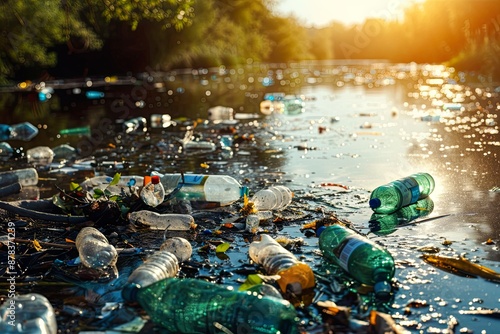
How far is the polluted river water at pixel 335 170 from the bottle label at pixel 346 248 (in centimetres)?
9

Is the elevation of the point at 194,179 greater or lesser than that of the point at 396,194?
greater

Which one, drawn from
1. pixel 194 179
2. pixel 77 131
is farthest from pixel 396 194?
pixel 77 131

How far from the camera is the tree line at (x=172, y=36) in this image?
771 inches

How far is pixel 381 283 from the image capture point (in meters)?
3.53

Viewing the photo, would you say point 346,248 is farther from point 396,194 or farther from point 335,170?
point 335,170

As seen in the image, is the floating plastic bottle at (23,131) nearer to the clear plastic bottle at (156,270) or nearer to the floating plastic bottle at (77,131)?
the floating plastic bottle at (77,131)

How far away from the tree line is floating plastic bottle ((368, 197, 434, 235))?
623 cm

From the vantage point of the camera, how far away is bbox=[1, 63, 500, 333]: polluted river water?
3582 millimetres

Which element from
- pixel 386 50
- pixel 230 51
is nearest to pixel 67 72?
pixel 230 51

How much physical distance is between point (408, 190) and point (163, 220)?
81.9 inches

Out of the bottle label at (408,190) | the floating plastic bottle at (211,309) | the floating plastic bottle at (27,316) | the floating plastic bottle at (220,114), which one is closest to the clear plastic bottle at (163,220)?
the floating plastic bottle at (211,309)

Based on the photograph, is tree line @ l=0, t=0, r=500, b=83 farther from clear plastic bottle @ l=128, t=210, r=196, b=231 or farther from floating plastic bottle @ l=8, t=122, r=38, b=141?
clear plastic bottle @ l=128, t=210, r=196, b=231

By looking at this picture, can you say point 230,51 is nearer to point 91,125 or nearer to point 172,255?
point 91,125

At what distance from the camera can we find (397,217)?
17.4ft
